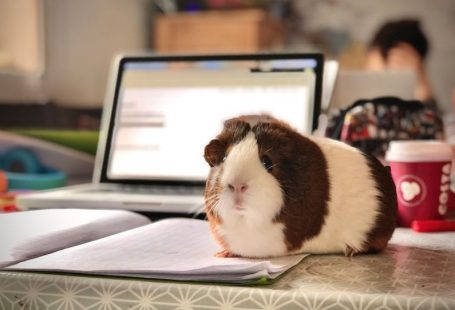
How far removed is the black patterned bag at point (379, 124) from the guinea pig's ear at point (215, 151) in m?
0.45

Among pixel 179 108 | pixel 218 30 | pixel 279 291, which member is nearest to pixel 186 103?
pixel 179 108

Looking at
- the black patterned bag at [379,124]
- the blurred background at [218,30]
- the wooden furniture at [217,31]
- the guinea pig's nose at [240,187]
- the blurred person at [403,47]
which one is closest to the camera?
the guinea pig's nose at [240,187]

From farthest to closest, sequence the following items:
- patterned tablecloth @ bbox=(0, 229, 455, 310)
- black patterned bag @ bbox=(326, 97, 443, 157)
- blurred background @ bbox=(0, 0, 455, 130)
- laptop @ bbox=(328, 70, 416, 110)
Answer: blurred background @ bbox=(0, 0, 455, 130) < laptop @ bbox=(328, 70, 416, 110) < black patterned bag @ bbox=(326, 97, 443, 157) < patterned tablecloth @ bbox=(0, 229, 455, 310)

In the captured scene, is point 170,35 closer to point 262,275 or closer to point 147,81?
point 147,81

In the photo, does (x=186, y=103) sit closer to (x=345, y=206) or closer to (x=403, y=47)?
(x=345, y=206)

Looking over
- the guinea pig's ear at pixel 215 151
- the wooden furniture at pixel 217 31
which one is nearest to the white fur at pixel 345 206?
the guinea pig's ear at pixel 215 151

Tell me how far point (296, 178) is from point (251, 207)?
2.2 inches

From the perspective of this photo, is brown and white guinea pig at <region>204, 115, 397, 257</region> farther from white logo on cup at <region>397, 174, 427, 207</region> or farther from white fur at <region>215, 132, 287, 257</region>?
white logo on cup at <region>397, 174, 427, 207</region>

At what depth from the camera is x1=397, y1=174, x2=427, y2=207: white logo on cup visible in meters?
0.79

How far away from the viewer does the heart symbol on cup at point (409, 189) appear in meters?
0.79

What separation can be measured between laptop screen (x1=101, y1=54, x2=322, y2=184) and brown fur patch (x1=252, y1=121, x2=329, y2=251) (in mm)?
454

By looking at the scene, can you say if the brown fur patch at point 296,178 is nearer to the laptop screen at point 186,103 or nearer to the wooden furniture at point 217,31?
the laptop screen at point 186,103

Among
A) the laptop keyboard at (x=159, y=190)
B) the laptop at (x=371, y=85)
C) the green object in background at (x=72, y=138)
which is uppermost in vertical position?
the laptop at (x=371, y=85)

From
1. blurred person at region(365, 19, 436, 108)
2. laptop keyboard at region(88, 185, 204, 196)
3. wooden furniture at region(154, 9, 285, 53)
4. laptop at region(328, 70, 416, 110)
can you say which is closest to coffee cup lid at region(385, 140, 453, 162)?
laptop keyboard at region(88, 185, 204, 196)
